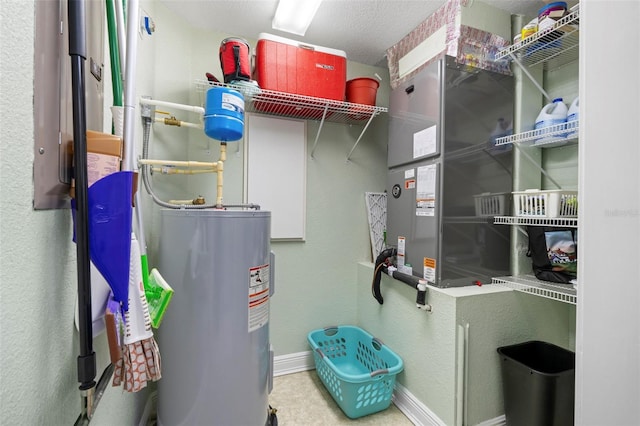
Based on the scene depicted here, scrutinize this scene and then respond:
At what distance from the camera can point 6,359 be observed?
0.45 metres

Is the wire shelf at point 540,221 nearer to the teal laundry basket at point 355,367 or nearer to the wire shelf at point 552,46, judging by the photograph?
the wire shelf at point 552,46

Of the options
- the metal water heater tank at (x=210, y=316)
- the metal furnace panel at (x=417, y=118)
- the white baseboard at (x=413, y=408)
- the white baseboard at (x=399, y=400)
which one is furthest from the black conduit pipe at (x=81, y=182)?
the white baseboard at (x=413, y=408)

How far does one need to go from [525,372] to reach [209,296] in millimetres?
1479

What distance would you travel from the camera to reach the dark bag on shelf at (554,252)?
53.4 inches

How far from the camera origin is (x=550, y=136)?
1.43 meters

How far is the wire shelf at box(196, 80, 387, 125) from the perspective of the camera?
1683mm

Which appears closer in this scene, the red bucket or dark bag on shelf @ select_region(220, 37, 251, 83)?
dark bag on shelf @ select_region(220, 37, 251, 83)

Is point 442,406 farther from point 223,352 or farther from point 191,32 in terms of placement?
point 191,32

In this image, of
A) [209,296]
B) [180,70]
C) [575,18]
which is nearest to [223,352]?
[209,296]

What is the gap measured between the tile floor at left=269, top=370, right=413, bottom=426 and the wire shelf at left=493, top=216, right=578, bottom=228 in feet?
4.18

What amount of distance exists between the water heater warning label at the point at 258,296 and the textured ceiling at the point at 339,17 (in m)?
1.57

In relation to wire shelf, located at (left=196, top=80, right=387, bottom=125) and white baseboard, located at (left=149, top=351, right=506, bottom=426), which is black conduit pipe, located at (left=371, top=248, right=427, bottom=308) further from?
wire shelf, located at (left=196, top=80, right=387, bottom=125)

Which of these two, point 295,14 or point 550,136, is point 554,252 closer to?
point 550,136

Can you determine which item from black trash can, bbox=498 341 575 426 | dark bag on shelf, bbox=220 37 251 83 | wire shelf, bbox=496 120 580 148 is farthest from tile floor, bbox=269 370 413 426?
dark bag on shelf, bbox=220 37 251 83
